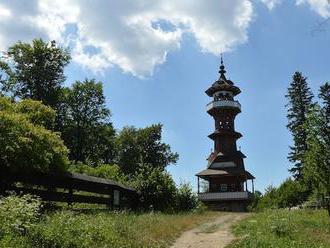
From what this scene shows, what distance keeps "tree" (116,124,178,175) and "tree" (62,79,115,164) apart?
28.6ft

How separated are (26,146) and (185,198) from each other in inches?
715

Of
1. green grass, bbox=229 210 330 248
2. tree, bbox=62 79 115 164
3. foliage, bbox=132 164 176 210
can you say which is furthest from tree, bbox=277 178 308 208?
green grass, bbox=229 210 330 248

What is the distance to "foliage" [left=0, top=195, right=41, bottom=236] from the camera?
13508mm

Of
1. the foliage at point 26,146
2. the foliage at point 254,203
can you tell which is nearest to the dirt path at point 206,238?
the foliage at point 26,146

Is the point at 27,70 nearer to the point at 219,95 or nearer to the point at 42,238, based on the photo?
the point at 219,95

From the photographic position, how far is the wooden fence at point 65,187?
993 inches

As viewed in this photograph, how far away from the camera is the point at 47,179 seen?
27.6m

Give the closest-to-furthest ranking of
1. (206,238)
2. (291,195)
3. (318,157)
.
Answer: (206,238)
(318,157)
(291,195)

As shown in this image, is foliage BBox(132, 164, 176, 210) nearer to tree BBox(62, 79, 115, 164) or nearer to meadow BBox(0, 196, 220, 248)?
meadow BBox(0, 196, 220, 248)

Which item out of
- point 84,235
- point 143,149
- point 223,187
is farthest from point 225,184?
point 84,235

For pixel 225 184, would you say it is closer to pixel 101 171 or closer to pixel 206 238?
pixel 101 171

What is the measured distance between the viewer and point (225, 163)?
214ft

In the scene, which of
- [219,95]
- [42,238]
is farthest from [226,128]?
[42,238]

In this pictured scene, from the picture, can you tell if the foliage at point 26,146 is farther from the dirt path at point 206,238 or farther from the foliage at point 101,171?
the foliage at point 101,171
